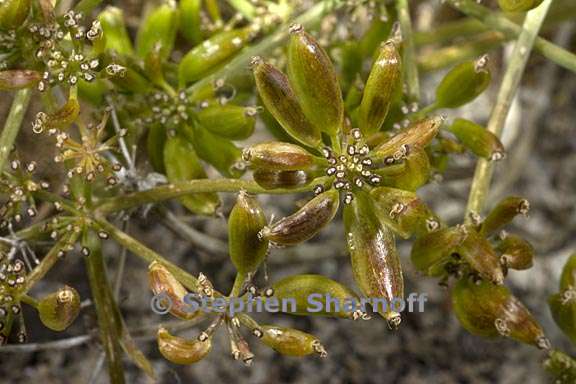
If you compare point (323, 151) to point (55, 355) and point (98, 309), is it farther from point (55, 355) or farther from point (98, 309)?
point (55, 355)

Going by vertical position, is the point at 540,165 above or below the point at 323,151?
above

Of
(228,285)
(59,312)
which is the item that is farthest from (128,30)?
(59,312)

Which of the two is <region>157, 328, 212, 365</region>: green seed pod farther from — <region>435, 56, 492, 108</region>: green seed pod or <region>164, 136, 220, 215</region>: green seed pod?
<region>435, 56, 492, 108</region>: green seed pod

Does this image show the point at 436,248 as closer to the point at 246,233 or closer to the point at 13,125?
the point at 246,233

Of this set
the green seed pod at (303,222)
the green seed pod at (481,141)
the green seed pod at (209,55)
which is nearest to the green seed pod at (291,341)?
the green seed pod at (303,222)

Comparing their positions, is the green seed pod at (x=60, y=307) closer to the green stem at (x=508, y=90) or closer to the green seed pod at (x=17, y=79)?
the green seed pod at (x=17, y=79)

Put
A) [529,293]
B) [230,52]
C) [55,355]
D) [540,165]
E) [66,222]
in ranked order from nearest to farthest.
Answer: [66,222] < [230,52] < [55,355] < [529,293] < [540,165]
